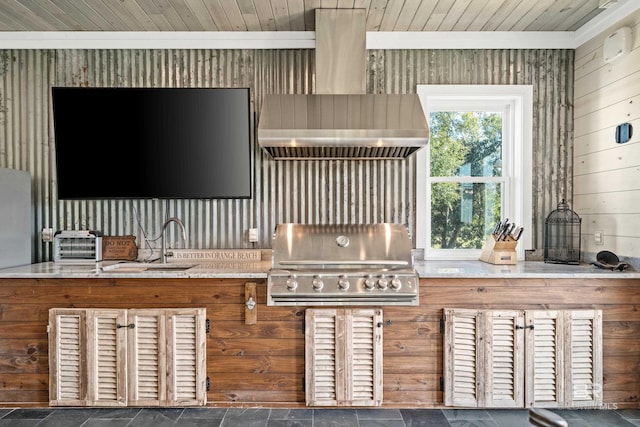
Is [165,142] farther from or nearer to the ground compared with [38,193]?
farther from the ground

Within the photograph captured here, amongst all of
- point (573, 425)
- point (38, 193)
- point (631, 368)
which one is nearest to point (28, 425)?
point (38, 193)

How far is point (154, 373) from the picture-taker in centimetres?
247

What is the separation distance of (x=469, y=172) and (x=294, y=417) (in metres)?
2.29

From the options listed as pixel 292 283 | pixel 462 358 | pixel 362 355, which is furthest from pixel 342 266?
pixel 462 358

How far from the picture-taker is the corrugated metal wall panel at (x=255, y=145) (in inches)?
123

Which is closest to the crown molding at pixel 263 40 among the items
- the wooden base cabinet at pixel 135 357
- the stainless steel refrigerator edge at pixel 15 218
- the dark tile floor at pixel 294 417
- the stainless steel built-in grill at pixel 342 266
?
the stainless steel refrigerator edge at pixel 15 218

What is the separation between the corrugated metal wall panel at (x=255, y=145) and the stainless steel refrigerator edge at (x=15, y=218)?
180 mm

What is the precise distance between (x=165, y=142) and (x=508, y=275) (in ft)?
8.36

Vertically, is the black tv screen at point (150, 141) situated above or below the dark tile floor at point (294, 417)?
above

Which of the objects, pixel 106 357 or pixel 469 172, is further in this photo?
pixel 469 172

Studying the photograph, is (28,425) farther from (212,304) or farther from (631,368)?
(631,368)

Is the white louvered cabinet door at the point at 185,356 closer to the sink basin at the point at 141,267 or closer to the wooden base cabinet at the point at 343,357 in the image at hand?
the sink basin at the point at 141,267

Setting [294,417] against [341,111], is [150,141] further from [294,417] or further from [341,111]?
[294,417]

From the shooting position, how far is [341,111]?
259 cm
